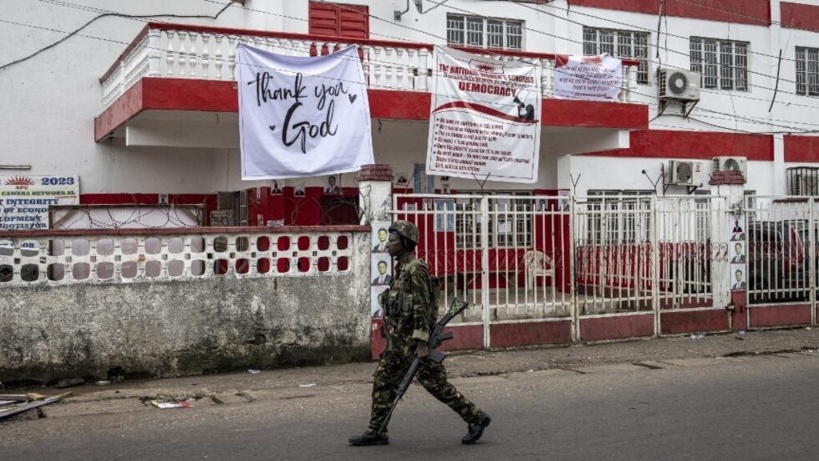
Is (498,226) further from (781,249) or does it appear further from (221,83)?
(781,249)

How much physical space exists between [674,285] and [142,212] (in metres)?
7.50

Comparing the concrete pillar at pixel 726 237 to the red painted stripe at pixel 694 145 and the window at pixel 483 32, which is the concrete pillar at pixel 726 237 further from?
the window at pixel 483 32

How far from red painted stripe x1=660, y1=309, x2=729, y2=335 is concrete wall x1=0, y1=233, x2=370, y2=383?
4503mm

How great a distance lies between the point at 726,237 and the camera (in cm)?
1246

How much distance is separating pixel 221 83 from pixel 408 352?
743cm

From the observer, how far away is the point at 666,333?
1209cm

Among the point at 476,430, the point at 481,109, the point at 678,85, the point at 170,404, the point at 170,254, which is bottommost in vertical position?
the point at 170,404

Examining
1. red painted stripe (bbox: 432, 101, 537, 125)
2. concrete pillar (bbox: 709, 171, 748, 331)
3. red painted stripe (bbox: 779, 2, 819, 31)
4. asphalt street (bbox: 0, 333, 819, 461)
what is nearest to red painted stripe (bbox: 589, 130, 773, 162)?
red painted stripe (bbox: 779, 2, 819, 31)

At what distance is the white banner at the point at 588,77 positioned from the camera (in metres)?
14.4

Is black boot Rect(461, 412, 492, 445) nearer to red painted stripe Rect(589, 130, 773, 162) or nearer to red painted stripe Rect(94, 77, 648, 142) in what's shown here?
red painted stripe Rect(94, 77, 648, 142)

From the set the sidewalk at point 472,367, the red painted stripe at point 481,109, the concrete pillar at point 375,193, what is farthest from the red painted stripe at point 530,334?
the red painted stripe at point 481,109

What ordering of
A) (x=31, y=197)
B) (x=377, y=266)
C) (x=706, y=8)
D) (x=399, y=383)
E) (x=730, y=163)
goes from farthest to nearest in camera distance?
(x=706, y=8) < (x=730, y=163) < (x=31, y=197) < (x=377, y=266) < (x=399, y=383)

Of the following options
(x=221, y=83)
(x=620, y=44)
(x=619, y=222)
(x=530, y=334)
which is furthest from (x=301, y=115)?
(x=620, y=44)

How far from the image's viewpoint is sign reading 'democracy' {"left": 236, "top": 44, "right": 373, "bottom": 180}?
464 inches
